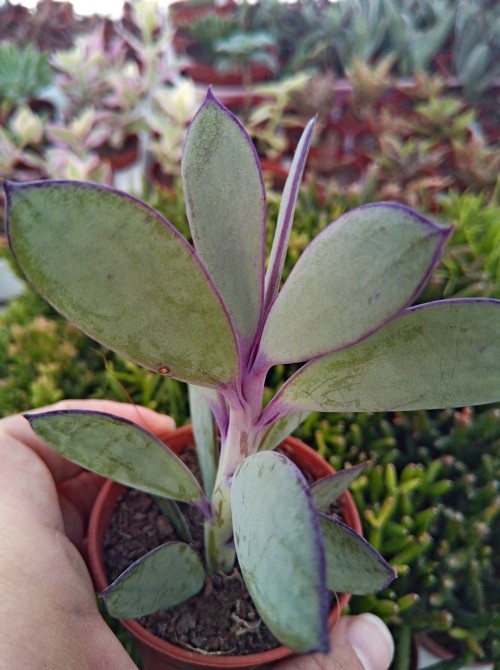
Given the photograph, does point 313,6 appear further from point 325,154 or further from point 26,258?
A: point 26,258

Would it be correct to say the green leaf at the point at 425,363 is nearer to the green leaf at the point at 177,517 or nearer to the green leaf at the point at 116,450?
the green leaf at the point at 116,450

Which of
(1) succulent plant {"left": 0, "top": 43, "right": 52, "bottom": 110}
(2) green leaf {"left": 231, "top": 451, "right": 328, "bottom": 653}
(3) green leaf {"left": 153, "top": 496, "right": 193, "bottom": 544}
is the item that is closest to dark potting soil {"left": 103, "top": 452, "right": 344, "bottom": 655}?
(3) green leaf {"left": 153, "top": 496, "right": 193, "bottom": 544}

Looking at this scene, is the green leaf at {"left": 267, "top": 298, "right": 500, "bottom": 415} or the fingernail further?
the fingernail

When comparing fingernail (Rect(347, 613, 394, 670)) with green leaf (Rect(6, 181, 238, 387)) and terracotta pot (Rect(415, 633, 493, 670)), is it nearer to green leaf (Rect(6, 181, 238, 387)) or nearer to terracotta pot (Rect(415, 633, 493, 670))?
terracotta pot (Rect(415, 633, 493, 670))

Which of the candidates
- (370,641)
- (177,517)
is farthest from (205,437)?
(370,641)

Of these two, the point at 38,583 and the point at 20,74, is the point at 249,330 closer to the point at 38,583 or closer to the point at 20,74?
the point at 38,583

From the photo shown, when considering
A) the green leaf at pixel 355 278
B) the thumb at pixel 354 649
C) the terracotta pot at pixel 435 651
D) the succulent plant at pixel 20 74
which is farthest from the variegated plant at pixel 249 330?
the succulent plant at pixel 20 74
